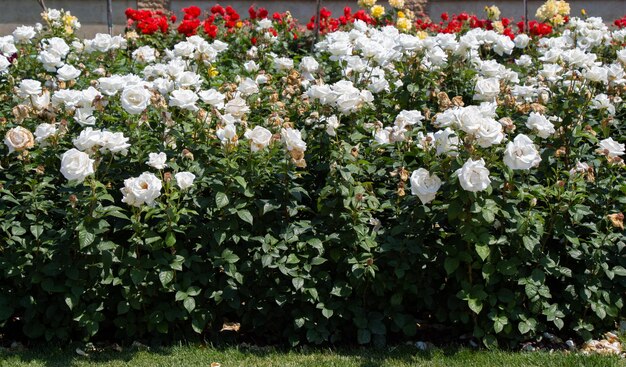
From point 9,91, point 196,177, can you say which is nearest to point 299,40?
point 9,91

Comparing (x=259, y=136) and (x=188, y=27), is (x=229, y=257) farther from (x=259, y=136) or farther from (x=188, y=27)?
(x=188, y=27)

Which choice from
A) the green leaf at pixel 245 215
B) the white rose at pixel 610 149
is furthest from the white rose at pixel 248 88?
the white rose at pixel 610 149

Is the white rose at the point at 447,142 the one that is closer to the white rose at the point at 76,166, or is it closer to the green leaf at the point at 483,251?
the green leaf at the point at 483,251

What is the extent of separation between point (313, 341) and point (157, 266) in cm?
82

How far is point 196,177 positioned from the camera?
4.22m

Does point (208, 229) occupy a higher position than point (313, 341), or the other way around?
point (208, 229)

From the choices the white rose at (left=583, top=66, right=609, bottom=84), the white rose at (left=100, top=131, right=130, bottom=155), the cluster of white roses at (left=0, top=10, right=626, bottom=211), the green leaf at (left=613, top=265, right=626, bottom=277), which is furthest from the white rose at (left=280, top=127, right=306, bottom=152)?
the white rose at (left=583, top=66, right=609, bottom=84)

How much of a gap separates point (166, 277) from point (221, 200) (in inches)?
16.7

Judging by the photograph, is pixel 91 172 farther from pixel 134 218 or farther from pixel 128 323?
pixel 128 323

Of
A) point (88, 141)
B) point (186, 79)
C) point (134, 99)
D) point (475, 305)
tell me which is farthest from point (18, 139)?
point (475, 305)

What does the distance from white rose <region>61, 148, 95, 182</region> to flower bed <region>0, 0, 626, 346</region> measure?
0.04 ft

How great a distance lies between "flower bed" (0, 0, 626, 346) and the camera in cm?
400

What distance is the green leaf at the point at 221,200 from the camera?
Answer: 13.2ft

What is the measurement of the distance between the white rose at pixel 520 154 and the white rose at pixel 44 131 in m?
2.09
